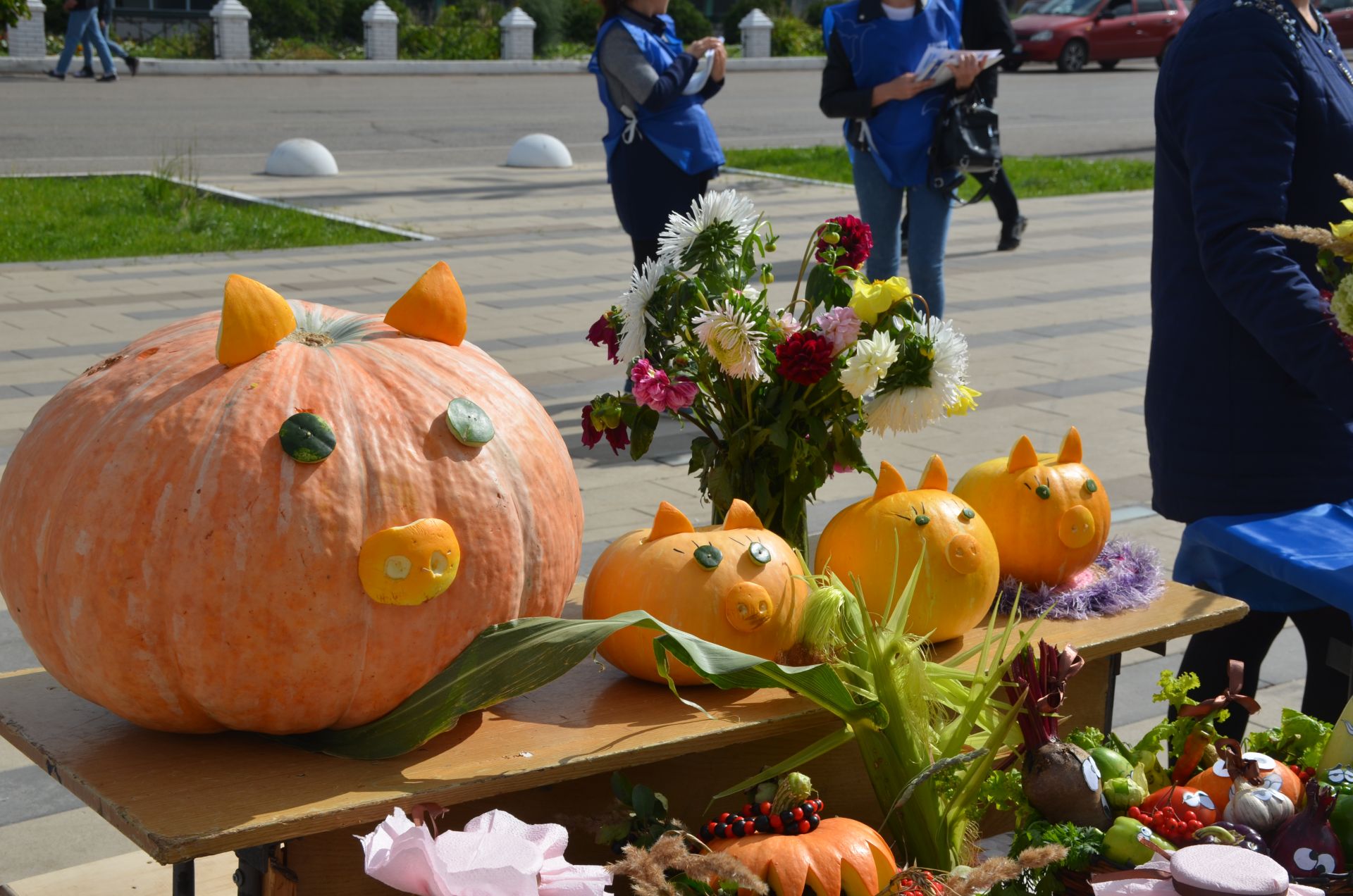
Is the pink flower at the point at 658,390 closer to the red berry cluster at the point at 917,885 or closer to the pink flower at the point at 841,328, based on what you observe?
the pink flower at the point at 841,328

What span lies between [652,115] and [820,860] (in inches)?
175

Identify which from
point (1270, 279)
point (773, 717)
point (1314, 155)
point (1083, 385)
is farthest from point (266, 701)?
point (1083, 385)

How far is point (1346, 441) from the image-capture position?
115 inches

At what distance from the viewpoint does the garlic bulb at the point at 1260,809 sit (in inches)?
77.9

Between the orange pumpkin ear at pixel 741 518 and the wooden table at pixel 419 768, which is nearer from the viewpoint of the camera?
the wooden table at pixel 419 768

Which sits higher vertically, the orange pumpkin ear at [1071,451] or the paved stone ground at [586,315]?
the orange pumpkin ear at [1071,451]

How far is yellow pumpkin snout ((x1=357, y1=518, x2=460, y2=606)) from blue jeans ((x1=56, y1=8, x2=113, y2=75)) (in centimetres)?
2270

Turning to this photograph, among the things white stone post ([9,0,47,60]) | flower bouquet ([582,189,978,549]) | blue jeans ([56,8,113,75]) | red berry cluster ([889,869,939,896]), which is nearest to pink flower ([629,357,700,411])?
flower bouquet ([582,189,978,549])

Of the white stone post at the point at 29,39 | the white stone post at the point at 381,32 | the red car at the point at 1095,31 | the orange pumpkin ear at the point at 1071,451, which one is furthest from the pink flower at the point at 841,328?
the white stone post at the point at 381,32

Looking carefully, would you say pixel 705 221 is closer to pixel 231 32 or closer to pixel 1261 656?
pixel 1261 656

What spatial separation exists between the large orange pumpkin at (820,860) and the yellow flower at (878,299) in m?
0.87

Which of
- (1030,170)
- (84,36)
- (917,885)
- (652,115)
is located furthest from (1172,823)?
(84,36)

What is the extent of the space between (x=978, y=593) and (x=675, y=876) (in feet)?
2.39

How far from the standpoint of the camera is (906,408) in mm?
2418
